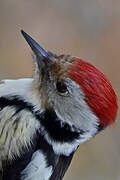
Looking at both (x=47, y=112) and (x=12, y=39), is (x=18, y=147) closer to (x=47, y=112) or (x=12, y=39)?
(x=47, y=112)


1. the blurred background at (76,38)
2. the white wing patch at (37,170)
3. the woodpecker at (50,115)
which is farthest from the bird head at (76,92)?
the blurred background at (76,38)

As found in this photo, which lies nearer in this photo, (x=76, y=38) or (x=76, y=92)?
(x=76, y=92)

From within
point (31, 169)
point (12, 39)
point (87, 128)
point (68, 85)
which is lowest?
point (31, 169)

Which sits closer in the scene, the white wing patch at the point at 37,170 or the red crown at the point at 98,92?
the red crown at the point at 98,92

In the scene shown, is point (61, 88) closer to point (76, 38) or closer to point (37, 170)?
point (37, 170)

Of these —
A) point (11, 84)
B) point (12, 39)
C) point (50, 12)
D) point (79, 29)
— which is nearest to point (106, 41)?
point (79, 29)

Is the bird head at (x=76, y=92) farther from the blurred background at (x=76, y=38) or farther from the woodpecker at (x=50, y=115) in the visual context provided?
the blurred background at (x=76, y=38)

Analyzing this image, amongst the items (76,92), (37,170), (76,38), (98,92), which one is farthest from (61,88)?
Answer: (76,38)
